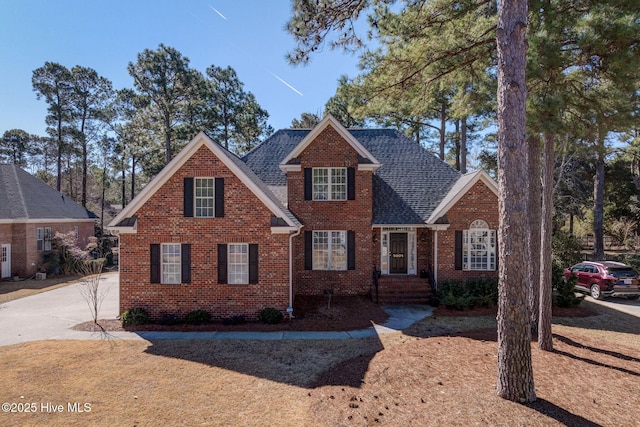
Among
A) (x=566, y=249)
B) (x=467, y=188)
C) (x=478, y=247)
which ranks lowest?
(x=566, y=249)

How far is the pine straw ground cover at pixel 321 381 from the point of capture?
17.8 ft

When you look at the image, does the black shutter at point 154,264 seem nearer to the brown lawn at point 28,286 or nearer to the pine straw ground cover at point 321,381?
the pine straw ground cover at point 321,381

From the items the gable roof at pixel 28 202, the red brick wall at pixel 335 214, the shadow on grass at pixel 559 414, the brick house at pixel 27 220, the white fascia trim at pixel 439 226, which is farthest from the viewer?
the gable roof at pixel 28 202

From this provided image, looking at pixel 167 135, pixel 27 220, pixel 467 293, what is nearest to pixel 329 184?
pixel 467 293

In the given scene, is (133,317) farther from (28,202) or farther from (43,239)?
(28,202)

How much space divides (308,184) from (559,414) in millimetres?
11091

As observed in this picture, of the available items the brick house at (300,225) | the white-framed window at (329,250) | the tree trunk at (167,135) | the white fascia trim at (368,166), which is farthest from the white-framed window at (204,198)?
the tree trunk at (167,135)

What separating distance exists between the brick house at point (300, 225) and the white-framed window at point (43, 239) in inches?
615

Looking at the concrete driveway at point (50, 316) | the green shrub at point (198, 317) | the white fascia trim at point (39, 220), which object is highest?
the white fascia trim at point (39, 220)

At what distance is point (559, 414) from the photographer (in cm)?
538

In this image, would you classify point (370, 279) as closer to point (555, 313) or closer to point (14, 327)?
point (555, 313)

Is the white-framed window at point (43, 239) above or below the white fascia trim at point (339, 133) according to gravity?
below

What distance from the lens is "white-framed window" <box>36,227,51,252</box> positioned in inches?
824

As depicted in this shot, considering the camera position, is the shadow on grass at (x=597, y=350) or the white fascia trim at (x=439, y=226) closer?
the shadow on grass at (x=597, y=350)
